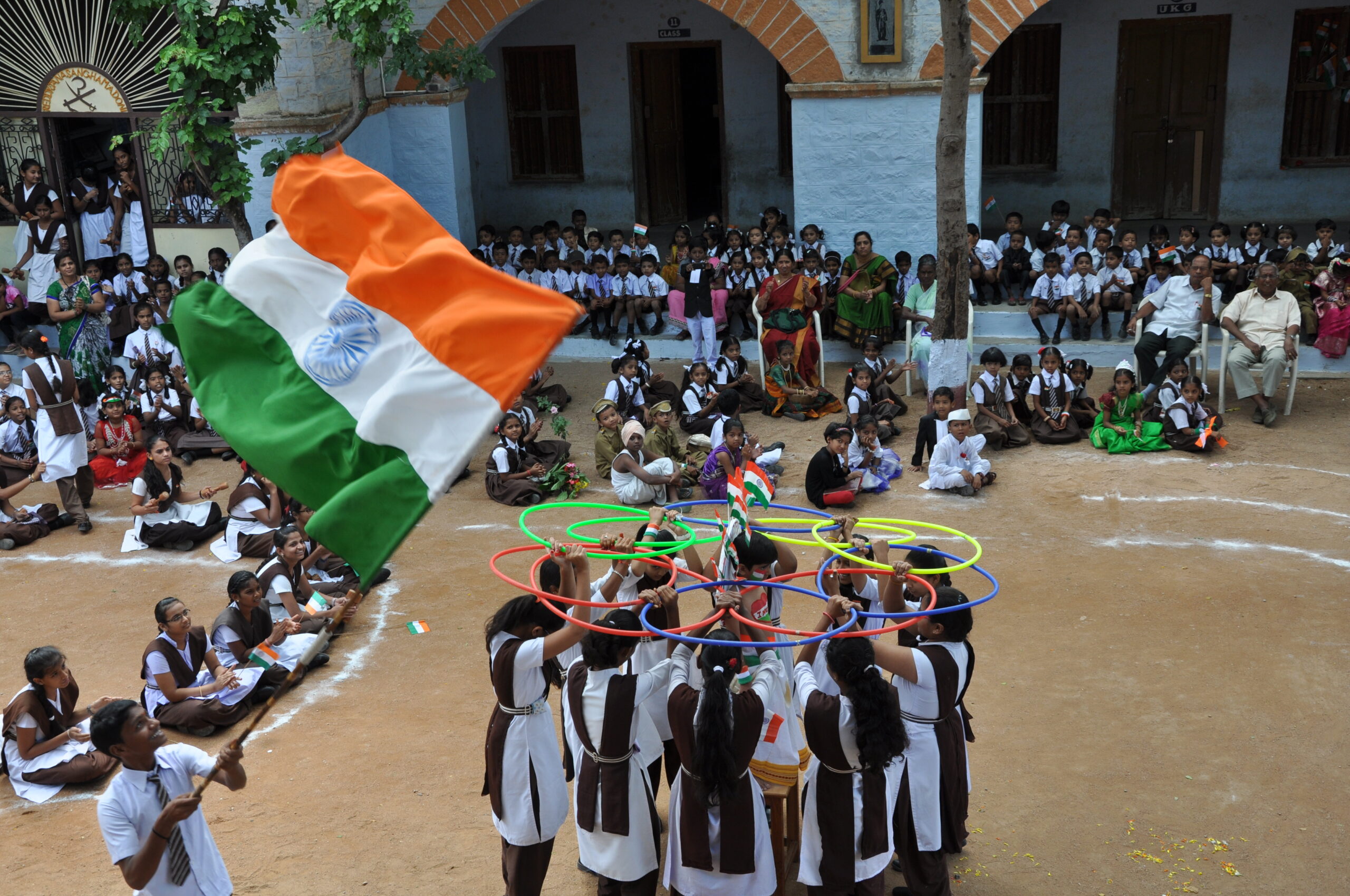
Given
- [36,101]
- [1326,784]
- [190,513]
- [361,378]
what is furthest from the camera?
[36,101]

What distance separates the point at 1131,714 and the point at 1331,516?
3380mm

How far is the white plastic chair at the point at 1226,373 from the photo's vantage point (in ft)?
35.3

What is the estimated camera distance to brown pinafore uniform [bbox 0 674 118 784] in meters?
6.21

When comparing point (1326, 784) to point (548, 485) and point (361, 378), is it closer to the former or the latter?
point (361, 378)

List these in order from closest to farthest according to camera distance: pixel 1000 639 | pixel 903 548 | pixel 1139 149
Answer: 1. pixel 1000 639
2. pixel 903 548
3. pixel 1139 149

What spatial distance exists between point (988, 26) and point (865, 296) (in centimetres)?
300

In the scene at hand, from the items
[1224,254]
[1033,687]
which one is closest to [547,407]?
[1033,687]

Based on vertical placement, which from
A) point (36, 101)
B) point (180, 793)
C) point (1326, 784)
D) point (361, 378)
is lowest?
point (1326, 784)

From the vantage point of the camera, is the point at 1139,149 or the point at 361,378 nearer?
the point at 361,378

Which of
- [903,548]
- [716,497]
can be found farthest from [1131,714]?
[716,497]

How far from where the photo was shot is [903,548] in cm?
853

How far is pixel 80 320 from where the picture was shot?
12664 millimetres

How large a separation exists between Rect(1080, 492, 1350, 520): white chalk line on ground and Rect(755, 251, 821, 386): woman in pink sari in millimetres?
3287

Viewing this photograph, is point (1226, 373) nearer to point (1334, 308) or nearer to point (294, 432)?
point (1334, 308)
